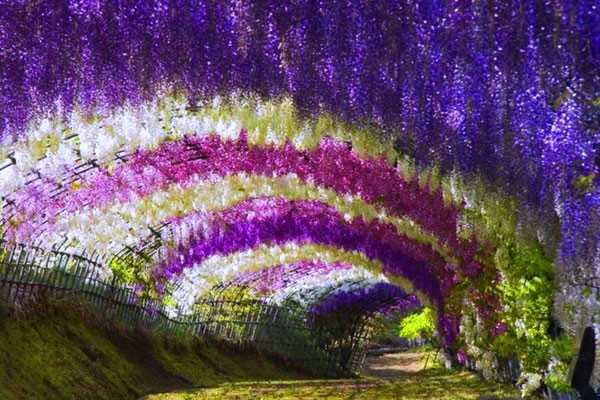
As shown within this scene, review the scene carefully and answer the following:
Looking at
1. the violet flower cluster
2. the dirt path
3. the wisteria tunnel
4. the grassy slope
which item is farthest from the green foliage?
the grassy slope

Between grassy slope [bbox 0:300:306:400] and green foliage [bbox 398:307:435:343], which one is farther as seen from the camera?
green foliage [bbox 398:307:435:343]

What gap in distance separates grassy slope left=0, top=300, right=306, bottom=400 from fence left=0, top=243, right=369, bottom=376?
321mm

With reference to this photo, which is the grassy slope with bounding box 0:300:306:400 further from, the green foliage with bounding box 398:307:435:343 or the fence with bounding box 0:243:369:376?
the green foliage with bounding box 398:307:435:343

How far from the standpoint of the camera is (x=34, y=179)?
10.5m

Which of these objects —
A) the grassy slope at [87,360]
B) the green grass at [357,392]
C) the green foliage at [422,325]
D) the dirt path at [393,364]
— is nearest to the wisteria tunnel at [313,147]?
the grassy slope at [87,360]

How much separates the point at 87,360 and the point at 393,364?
18754 millimetres

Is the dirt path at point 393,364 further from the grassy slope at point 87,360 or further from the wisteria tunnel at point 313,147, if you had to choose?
the wisteria tunnel at point 313,147

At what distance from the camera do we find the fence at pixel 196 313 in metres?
11.2

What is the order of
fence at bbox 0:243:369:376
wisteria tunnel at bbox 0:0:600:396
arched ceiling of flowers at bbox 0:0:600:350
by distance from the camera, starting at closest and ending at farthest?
arched ceiling of flowers at bbox 0:0:600:350 < wisteria tunnel at bbox 0:0:600:396 < fence at bbox 0:243:369:376

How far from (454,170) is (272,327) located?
15530mm

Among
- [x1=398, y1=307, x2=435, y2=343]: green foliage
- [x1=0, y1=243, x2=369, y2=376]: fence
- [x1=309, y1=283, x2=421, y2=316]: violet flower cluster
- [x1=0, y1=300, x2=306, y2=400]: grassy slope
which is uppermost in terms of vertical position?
[x1=309, y1=283, x2=421, y2=316]: violet flower cluster

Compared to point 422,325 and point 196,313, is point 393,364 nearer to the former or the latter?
point 422,325

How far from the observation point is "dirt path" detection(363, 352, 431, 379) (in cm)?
2521

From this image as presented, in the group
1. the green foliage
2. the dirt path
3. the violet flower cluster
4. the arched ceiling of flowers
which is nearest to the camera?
the arched ceiling of flowers
